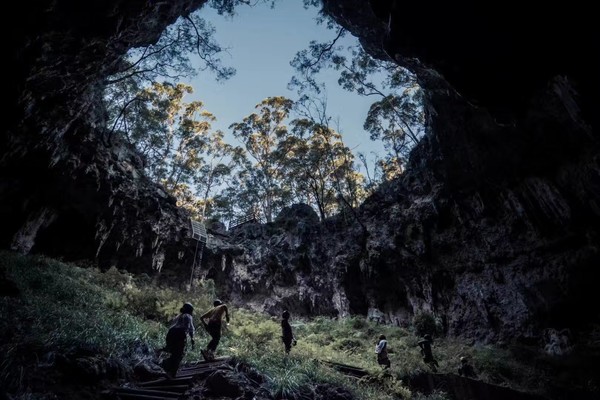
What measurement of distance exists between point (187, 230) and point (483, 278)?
59.7 ft

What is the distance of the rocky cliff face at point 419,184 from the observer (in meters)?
5.50

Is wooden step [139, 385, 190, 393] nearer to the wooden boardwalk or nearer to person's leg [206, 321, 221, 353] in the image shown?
the wooden boardwalk

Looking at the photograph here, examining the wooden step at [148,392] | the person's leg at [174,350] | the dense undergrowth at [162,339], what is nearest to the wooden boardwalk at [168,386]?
the wooden step at [148,392]

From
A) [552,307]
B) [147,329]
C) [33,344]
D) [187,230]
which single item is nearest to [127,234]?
[187,230]

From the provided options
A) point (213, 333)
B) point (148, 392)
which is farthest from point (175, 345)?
point (213, 333)

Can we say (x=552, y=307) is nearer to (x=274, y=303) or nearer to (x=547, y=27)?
(x=547, y=27)

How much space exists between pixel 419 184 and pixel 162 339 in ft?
56.6

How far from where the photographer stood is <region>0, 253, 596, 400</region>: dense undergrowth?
252 inches

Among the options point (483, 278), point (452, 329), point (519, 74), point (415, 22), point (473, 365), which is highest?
point (415, 22)

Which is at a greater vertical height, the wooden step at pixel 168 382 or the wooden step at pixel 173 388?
the wooden step at pixel 168 382

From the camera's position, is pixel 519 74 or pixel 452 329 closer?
pixel 519 74

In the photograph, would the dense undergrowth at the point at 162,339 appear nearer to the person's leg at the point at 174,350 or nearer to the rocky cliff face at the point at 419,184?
the person's leg at the point at 174,350

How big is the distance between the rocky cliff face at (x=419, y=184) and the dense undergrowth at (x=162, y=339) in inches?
100

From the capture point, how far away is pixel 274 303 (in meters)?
23.8
